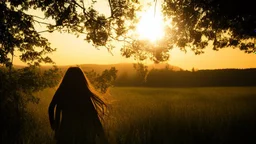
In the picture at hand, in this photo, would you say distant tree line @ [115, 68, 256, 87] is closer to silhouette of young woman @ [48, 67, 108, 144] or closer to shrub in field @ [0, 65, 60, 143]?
shrub in field @ [0, 65, 60, 143]

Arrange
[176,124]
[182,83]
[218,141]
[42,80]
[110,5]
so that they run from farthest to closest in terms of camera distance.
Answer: [182,83]
[42,80]
[110,5]
[176,124]
[218,141]

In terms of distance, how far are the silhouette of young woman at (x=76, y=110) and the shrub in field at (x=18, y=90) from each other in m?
3.90

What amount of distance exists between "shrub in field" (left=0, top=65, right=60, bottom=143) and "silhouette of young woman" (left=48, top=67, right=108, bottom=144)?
390 cm

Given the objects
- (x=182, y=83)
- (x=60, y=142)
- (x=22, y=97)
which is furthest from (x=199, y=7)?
(x=182, y=83)

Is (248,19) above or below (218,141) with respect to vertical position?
above

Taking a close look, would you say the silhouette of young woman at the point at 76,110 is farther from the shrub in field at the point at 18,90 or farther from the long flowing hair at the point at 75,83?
the shrub in field at the point at 18,90

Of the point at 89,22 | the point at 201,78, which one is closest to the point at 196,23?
the point at 89,22

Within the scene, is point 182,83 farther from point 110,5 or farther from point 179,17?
point 110,5

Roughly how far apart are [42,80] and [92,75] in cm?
179

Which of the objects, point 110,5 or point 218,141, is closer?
point 218,141

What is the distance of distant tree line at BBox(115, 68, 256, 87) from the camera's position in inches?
2053

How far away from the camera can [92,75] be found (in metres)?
9.80

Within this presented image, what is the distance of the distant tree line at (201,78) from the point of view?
2053 inches

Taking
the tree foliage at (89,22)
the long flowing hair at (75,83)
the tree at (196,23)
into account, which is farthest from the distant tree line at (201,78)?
the long flowing hair at (75,83)
